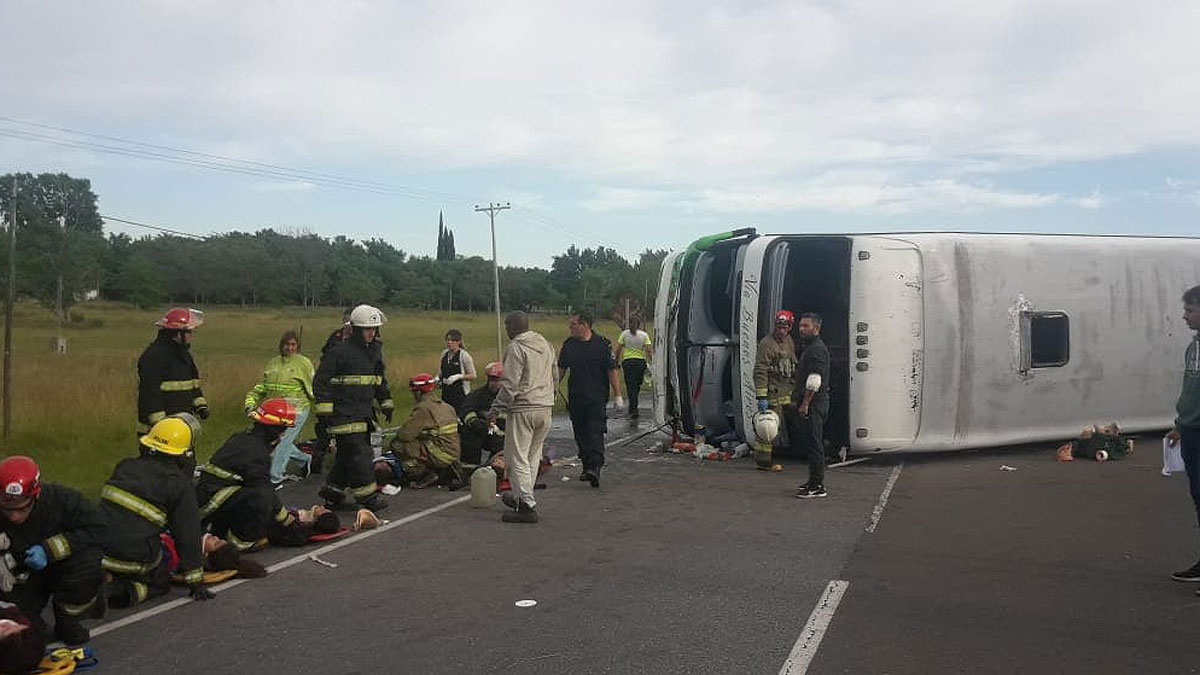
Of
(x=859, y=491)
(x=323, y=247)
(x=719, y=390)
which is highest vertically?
(x=323, y=247)

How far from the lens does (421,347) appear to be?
35.3 metres

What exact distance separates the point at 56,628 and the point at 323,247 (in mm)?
60284

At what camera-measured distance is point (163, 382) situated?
24.3 feet

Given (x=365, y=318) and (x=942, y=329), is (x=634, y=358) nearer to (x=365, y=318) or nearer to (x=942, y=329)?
(x=942, y=329)

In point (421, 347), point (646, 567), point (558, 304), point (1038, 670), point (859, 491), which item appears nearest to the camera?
point (1038, 670)

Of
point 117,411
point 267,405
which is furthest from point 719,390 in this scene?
point 117,411

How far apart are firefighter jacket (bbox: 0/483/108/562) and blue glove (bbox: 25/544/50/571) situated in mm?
36

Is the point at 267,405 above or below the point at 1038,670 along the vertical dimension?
above

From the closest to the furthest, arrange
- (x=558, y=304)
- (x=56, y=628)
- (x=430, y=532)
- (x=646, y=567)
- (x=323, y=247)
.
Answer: (x=56, y=628) → (x=646, y=567) → (x=430, y=532) → (x=323, y=247) → (x=558, y=304)

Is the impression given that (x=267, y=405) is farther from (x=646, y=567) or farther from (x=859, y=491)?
(x=859, y=491)

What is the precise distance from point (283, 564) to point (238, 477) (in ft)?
2.16

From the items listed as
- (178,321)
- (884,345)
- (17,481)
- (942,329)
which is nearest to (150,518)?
(17,481)

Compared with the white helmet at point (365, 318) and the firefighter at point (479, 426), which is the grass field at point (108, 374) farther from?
the firefighter at point (479, 426)

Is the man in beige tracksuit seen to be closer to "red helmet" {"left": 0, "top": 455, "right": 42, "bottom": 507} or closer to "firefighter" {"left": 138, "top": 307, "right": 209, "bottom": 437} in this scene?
"firefighter" {"left": 138, "top": 307, "right": 209, "bottom": 437}
